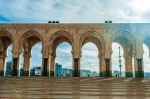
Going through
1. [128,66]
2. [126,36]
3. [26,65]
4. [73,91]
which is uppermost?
[126,36]

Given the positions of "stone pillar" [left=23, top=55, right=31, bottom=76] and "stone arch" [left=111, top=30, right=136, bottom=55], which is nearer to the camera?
"stone arch" [left=111, top=30, right=136, bottom=55]


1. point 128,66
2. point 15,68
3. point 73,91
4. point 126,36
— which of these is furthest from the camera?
point 128,66

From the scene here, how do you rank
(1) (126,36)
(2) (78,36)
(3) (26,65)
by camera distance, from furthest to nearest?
(3) (26,65) → (2) (78,36) → (1) (126,36)

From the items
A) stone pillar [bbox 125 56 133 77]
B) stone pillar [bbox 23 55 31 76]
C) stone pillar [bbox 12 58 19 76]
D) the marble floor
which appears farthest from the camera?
Answer: stone pillar [bbox 23 55 31 76]

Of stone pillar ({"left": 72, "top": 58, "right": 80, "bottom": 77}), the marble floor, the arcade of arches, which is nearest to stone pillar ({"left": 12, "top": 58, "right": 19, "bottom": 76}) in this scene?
the arcade of arches

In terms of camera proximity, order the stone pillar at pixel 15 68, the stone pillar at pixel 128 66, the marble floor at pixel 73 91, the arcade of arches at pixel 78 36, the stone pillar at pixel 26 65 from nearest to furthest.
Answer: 1. the marble floor at pixel 73 91
2. the arcade of arches at pixel 78 36
3. the stone pillar at pixel 15 68
4. the stone pillar at pixel 128 66
5. the stone pillar at pixel 26 65

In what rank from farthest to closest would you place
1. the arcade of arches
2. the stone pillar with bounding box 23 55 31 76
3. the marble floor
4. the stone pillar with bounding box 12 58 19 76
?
the stone pillar with bounding box 23 55 31 76 < the stone pillar with bounding box 12 58 19 76 < the arcade of arches < the marble floor

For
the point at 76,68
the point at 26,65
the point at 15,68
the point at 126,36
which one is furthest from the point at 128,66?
the point at 15,68

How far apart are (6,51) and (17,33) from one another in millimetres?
4180

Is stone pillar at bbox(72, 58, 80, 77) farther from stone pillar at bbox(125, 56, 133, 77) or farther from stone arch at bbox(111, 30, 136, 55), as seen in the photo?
stone pillar at bbox(125, 56, 133, 77)

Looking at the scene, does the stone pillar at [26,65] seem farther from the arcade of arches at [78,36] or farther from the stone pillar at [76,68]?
the stone pillar at [76,68]

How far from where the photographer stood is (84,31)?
66.6 ft

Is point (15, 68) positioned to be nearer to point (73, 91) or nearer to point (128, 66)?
point (128, 66)

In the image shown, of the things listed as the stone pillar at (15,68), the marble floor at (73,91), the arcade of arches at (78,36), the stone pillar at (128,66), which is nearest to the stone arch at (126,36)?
the arcade of arches at (78,36)
